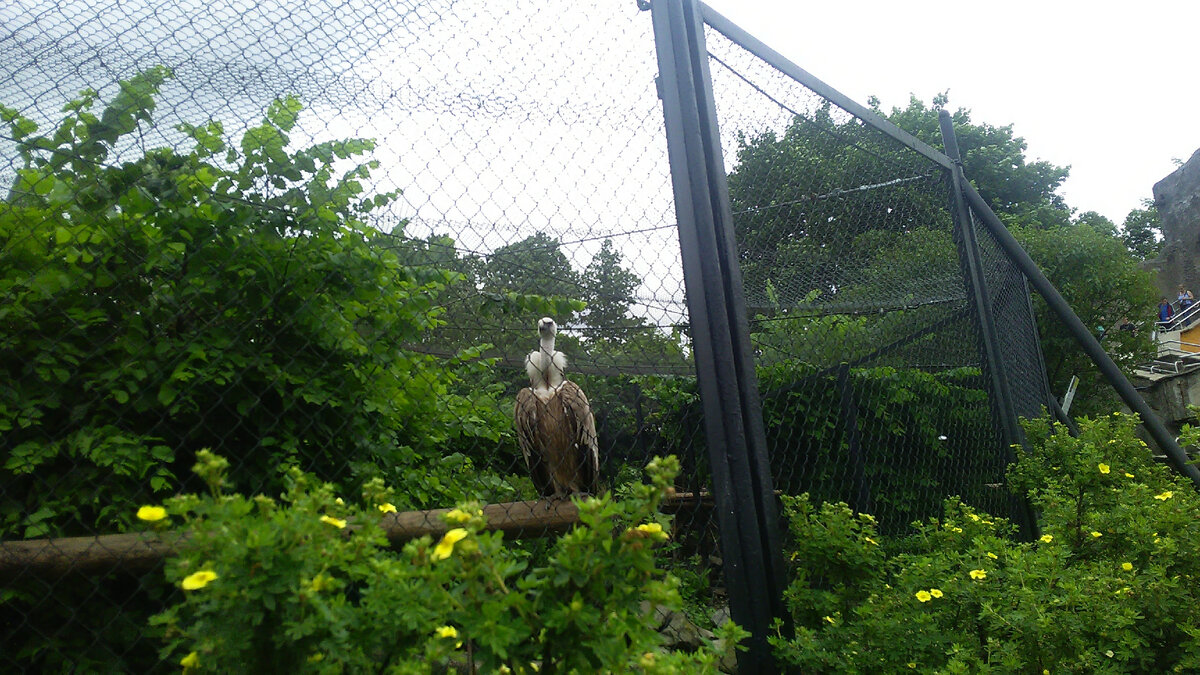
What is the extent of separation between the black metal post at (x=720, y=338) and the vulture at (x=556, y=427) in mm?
487

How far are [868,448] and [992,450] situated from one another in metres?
0.85

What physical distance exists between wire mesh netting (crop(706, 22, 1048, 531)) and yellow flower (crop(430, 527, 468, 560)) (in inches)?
61.3

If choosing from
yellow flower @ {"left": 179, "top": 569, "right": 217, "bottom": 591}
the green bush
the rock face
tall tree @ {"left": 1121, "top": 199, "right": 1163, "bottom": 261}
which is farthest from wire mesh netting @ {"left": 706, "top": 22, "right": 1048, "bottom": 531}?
tall tree @ {"left": 1121, "top": 199, "right": 1163, "bottom": 261}

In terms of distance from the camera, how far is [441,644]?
3.44 feet

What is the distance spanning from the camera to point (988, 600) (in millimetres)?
1900

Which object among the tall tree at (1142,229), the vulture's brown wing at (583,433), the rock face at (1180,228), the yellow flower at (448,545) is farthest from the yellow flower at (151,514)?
the tall tree at (1142,229)

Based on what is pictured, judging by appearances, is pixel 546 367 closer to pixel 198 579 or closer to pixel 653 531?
pixel 653 531

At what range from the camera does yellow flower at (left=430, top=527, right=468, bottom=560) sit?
43.1 inches

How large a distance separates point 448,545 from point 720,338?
112 cm

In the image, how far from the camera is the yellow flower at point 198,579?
0.95 m

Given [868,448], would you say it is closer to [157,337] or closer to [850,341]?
[850,341]

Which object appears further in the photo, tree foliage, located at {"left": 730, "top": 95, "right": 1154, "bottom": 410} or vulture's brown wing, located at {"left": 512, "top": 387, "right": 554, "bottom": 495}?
tree foliage, located at {"left": 730, "top": 95, "right": 1154, "bottom": 410}

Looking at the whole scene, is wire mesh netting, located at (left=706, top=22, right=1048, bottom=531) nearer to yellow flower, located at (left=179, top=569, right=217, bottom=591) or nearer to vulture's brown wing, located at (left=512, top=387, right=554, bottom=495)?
vulture's brown wing, located at (left=512, top=387, right=554, bottom=495)

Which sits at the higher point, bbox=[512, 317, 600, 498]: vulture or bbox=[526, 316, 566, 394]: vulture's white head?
bbox=[526, 316, 566, 394]: vulture's white head
